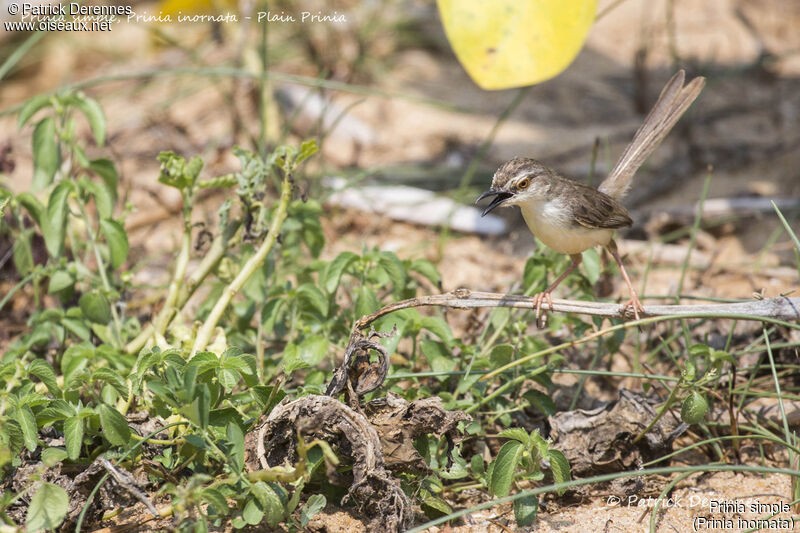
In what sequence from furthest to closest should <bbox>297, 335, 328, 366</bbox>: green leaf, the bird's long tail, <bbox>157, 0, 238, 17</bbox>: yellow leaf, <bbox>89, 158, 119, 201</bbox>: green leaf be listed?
<bbox>157, 0, 238, 17</bbox>: yellow leaf < the bird's long tail < <bbox>89, 158, 119, 201</bbox>: green leaf < <bbox>297, 335, 328, 366</bbox>: green leaf

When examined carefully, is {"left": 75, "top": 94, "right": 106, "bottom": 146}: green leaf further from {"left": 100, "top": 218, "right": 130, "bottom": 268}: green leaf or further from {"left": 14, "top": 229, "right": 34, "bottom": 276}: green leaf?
{"left": 14, "top": 229, "right": 34, "bottom": 276}: green leaf

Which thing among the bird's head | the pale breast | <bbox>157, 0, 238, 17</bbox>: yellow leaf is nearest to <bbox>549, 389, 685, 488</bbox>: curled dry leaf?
the pale breast

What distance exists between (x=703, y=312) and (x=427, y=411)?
1090 millimetres

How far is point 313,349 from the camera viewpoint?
3258 mm

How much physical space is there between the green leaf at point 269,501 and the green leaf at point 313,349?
69 cm

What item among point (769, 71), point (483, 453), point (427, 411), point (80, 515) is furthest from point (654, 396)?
point (769, 71)

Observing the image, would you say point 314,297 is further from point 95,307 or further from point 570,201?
point 570,201

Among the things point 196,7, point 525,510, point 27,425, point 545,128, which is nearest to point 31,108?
point 27,425

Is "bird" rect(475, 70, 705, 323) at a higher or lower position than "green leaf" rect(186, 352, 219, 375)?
higher

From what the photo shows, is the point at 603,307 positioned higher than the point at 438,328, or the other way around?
the point at 603,307

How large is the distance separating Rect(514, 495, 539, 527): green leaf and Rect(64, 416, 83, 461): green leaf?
5.19 feet

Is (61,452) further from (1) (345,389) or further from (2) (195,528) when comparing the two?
(1) (345,389)

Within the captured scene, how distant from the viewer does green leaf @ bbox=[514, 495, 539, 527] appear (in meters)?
2.83

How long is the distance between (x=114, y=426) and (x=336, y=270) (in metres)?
1.12
